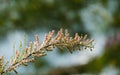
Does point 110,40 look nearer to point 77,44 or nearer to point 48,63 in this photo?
point 48,63

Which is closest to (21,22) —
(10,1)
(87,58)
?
(10,1)

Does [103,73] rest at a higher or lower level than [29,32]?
lower

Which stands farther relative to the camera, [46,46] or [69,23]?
→ [69,23]

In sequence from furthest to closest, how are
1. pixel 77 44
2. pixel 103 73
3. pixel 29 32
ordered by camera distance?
pixel 29 32, pixel 103 73, pixel 77 44

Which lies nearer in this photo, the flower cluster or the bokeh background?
the flower cluster

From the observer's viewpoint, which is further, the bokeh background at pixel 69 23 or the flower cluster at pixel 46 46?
the bokeh background at pixel 69 23

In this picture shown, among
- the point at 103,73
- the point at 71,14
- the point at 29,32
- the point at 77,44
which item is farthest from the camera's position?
the point at 71,14

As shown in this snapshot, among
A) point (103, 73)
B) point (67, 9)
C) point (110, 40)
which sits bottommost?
point (103, 73)

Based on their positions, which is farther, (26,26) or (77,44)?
(26,26)
